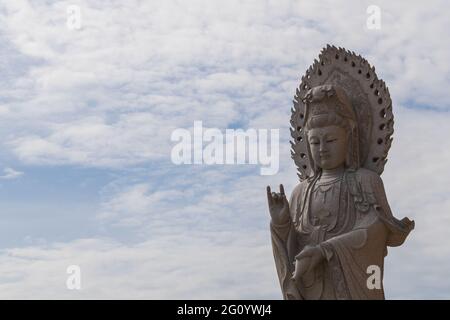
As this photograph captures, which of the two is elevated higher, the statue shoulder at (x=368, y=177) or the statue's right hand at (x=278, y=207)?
the statue shoulder at (x=368, y=177)

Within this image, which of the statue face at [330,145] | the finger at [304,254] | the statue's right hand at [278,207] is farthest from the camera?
the statue face at [330,145]

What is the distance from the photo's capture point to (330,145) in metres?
11.1

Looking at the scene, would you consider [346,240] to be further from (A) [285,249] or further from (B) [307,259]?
(A) [285,249]

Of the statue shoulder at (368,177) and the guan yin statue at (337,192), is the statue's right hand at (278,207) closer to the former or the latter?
→ the guan yin statue at (337,192)

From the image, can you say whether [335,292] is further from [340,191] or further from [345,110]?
[345,110]

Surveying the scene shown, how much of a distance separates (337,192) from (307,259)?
3.19ft

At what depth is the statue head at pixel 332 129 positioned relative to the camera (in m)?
11.1

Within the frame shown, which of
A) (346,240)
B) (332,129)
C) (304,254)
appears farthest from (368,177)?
(304,254)

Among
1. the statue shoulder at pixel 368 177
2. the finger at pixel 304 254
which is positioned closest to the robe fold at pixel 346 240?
the statue shoulder at pixel 368 177

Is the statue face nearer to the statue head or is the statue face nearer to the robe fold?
the statue head

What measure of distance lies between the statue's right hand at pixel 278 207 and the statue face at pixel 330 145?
79 centimetres

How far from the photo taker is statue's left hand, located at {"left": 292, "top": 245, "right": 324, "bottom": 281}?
1043 centimetres

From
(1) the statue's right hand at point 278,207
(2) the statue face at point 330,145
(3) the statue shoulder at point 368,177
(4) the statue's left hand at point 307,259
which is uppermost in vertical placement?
(2) the statue face at point 330,145
